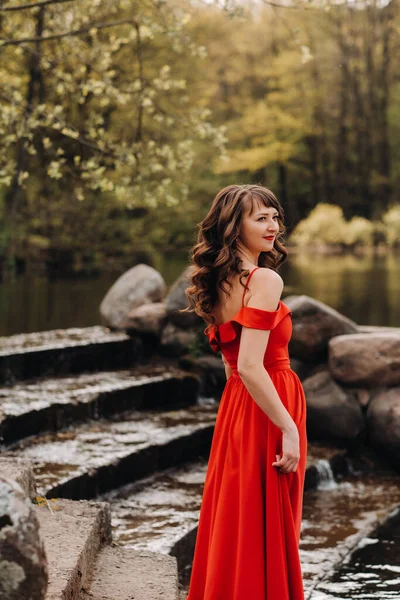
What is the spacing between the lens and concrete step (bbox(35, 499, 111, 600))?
128 inches

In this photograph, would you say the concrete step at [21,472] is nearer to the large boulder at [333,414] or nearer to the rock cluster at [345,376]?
the rock cluster at [345,376]

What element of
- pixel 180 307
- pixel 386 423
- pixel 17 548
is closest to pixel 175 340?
pixel 180 307

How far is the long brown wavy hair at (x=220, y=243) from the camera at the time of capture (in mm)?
3014

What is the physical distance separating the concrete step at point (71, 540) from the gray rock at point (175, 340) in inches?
185

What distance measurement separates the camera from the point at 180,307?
9172mm

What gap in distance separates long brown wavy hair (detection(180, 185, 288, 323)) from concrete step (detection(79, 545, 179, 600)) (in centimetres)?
138

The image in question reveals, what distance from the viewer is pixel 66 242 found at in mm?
24922

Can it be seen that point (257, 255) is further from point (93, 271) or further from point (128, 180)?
point (93, 271)

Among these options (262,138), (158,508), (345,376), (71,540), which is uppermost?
(262,138)

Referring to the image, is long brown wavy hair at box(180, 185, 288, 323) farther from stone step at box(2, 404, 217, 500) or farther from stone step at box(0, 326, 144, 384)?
stone step at box(0, 326, 144, 384)

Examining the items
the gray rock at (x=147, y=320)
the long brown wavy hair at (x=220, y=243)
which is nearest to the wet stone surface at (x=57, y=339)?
the gray rock at (x=147, y=320)

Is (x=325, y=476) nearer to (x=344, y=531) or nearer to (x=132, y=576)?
(x=344, y=531)

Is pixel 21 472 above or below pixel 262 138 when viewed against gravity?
below

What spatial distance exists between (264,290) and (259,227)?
276mm
